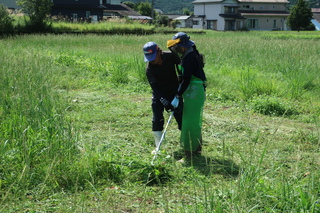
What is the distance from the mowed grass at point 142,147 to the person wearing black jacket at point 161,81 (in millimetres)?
474

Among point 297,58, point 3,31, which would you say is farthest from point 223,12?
point 297,58

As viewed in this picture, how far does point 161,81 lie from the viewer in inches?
189

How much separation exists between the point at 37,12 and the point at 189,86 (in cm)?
2490

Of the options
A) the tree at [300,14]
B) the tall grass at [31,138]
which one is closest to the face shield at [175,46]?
the tall grass at [31,138]

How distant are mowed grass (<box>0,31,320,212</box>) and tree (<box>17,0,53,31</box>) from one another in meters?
17.1

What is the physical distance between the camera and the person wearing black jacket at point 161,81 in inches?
184

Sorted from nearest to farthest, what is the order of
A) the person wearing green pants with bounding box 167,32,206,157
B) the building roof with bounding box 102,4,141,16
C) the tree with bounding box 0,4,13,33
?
the person wearing green pants with bounding box 167,32,206,157
the tree with bounding box 0,4,13,33
the building roof with bounding box 102,4,141,16

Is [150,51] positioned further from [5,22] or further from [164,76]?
[5,22]

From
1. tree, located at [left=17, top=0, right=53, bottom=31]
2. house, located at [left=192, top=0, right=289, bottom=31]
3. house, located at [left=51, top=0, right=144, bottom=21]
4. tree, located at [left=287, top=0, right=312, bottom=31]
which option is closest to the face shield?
tree, located at [left=17, top=0, right=53, bottom=31]

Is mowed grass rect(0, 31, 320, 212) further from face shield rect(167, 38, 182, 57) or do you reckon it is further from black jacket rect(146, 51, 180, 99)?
face shield rect(167, 38, 182, 57)

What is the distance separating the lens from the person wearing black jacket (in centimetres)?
466

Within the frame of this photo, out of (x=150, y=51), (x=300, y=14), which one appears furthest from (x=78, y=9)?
(x=150, y=51)

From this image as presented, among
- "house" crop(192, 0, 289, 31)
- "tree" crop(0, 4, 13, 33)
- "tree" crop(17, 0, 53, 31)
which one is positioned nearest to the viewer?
"tree" crop(0, 4, 13, 33)

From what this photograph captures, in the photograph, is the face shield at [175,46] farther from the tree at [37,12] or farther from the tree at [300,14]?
the tree at [300,14]
